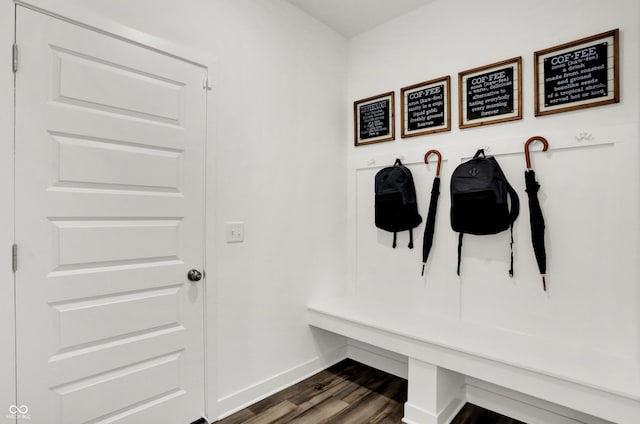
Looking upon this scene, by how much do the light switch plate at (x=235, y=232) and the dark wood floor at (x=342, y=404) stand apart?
1.07 m

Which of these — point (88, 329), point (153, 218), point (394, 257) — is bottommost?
point (88, 329)

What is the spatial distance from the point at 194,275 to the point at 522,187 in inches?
77.7

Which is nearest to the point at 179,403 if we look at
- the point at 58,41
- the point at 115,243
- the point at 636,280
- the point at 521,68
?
the point at 115,243

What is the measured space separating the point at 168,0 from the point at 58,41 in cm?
62

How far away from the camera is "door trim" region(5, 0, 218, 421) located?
1.38 m

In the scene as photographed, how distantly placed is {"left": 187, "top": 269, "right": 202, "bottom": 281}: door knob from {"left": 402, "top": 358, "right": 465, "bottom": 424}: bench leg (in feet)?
4.41

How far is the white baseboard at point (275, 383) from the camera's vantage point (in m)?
2.14

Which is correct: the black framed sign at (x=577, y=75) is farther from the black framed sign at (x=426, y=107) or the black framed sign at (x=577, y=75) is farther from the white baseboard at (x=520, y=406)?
the white baseboard at (x=520, y=406)

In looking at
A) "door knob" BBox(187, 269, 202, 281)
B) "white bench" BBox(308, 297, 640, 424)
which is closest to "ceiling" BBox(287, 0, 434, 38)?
"door knob" BBox(187, 269, 202, 281)

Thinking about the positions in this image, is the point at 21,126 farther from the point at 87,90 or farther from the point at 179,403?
the point at 179,403

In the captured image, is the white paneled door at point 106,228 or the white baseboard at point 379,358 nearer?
the white paneled door at point 106,228

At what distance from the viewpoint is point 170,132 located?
1855 millimetres

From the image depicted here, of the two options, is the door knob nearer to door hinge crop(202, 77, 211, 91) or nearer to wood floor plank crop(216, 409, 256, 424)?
wood floor plank crop(216, 409, 256, 424)

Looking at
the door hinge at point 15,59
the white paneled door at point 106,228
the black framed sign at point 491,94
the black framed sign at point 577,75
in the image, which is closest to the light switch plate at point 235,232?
the white paneled door at point 106,228
